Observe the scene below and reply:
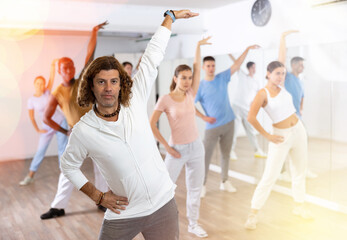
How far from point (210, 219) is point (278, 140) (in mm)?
1028

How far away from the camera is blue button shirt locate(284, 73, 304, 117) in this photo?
4.08m

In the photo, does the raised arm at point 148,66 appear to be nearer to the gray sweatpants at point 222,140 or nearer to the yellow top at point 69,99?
the yellow top at point 69,99

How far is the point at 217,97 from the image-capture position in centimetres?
472

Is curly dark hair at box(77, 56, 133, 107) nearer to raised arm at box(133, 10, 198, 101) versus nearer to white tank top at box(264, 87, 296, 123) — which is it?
raised arm at box(133, 10, 198, 101)

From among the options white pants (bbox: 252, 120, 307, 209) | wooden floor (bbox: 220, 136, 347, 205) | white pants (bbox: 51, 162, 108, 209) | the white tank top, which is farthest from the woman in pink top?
wooden floor (bbox: 220, 136, 347, 205)

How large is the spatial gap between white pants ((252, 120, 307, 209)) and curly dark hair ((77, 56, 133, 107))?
2024 mm

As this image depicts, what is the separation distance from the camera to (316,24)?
4184 mm

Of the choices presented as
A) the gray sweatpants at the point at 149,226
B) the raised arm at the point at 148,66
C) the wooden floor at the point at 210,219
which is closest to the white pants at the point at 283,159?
the wooden floor at the point at 210,219

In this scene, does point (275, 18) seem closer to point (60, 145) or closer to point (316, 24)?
point (316, 24)

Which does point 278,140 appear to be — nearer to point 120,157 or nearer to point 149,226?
point 149,226

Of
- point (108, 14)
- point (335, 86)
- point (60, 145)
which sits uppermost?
point (108, 14)

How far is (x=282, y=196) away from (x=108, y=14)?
3261 mm

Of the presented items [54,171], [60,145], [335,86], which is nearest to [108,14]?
[60,145]

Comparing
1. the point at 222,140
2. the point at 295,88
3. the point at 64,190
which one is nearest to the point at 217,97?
the point at 222,140
